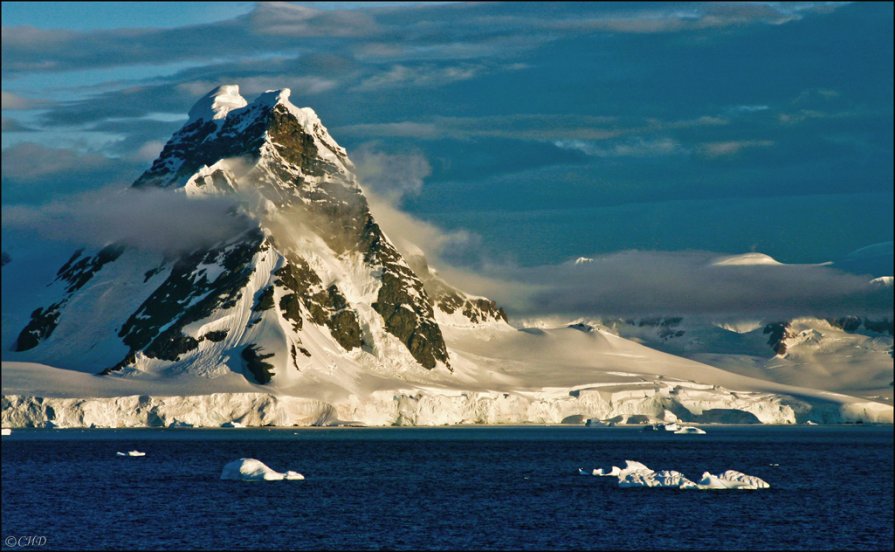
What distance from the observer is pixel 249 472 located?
143m

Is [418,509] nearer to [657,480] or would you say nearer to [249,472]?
[249,472]

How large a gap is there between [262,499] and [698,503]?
134ft

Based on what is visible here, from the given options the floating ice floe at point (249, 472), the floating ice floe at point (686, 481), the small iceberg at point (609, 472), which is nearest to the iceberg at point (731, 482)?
the floating ice floe at point (686, 481)

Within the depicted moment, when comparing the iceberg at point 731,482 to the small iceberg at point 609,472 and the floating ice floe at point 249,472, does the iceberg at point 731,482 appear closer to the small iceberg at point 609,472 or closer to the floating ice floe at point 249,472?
the small iceberg at point 609,472

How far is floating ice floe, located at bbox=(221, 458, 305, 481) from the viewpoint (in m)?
143

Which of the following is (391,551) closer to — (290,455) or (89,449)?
(290,455)

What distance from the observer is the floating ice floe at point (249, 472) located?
14288 centimetres

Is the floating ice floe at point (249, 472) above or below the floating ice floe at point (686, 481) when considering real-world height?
below

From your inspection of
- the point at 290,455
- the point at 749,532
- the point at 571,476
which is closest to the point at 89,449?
the point at 290,455

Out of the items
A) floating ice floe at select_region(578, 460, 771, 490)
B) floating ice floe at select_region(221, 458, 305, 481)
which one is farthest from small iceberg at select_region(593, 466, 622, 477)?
floating ice floe at select_region(221, 458, 305, 481)

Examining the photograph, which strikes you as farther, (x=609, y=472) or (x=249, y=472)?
(x=609, y=472)

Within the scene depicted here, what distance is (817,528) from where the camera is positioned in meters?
107

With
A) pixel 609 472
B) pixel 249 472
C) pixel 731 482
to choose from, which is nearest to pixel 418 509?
pixel 249 472

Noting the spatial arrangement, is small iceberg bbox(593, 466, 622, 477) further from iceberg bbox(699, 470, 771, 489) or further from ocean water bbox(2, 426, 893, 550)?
iceberg bbox(699, 470, 771, 489)
